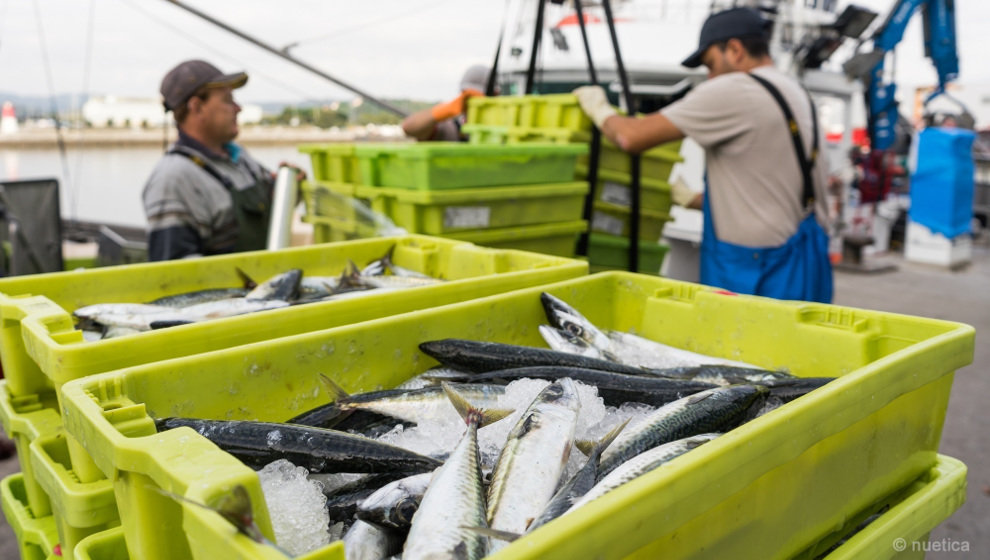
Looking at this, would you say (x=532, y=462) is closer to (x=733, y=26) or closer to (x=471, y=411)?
(x=471, y=411)

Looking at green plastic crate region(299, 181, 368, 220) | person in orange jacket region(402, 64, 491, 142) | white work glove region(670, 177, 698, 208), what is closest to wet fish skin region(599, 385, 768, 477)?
green plastic crate region(299, 181, 368, 220)

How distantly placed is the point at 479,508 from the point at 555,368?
650 millimetres

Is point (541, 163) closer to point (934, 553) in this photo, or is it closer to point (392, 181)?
point (392, 181)

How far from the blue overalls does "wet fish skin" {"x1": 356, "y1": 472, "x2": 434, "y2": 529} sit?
9.31 feet

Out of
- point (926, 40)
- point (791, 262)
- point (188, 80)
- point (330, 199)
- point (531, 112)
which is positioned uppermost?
point (926, 40)

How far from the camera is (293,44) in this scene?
6.59 meters

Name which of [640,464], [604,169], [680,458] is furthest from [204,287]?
[604,169]

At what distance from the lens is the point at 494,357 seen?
6.06ft

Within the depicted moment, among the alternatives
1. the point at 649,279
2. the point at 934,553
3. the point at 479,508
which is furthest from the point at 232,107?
the point at 934,553

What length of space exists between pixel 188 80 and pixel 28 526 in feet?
8.84

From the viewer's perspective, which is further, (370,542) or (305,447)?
(305,447)

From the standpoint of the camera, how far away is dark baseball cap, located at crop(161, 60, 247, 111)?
365 cm

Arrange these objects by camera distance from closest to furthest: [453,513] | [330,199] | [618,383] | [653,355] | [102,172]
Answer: [453,513], [618,383], [653,355], [330,199], [102,172]

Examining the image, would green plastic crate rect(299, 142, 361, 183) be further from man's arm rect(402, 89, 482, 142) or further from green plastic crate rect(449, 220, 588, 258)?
man's arm rect(402, 89, 482, 142)
